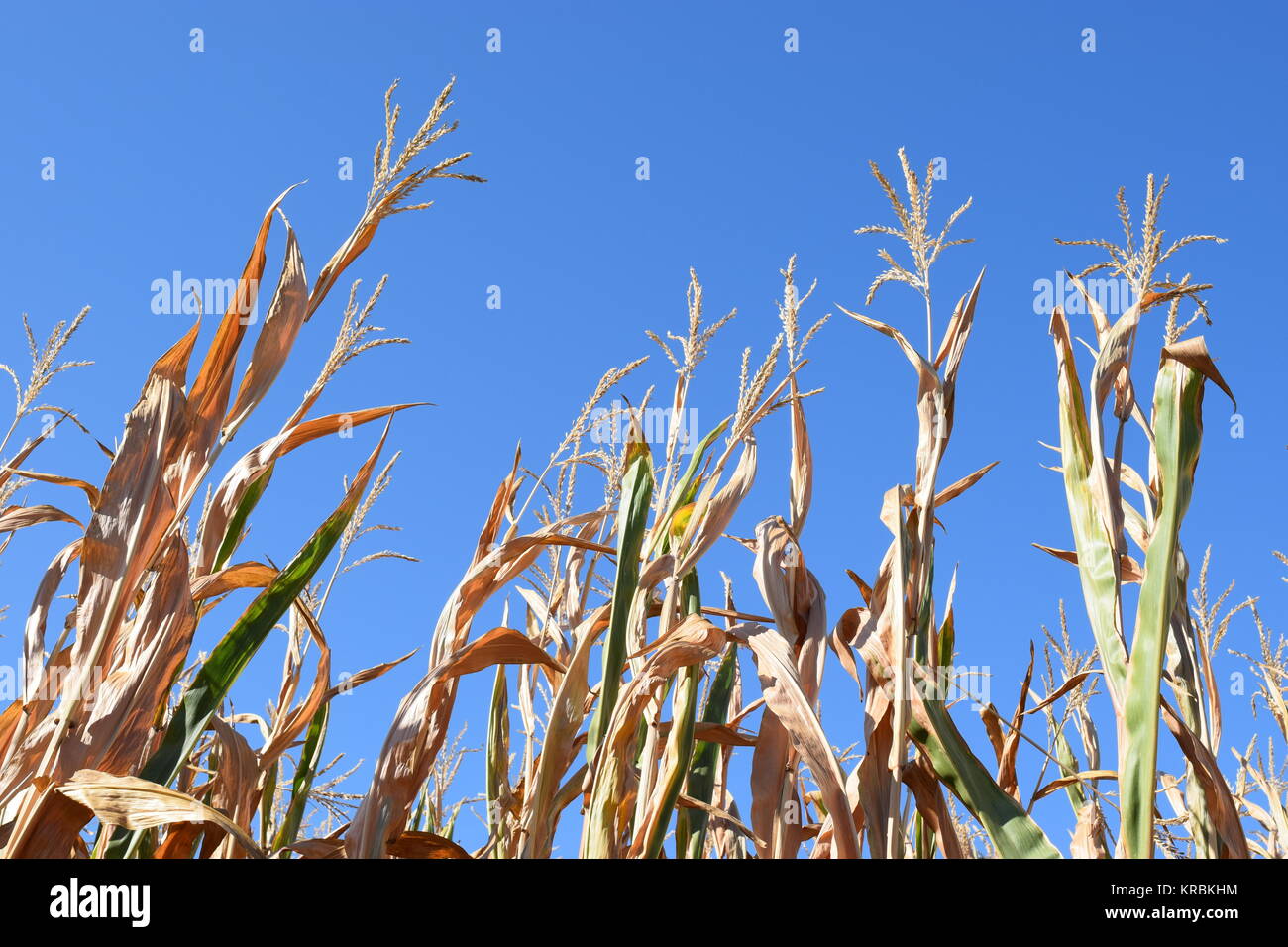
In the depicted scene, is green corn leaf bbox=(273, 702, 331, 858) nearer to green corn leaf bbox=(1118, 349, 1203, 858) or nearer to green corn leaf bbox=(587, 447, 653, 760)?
green corn leaf bbox=(587, 447, 653, 760)

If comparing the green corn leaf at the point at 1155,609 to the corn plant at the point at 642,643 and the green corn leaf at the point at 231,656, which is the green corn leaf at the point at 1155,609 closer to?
the corn plant at the point at 642,643

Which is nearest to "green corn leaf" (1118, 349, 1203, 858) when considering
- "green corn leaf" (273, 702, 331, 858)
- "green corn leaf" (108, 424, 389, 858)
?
"green corn leaf" (108, 424, 389, 858)

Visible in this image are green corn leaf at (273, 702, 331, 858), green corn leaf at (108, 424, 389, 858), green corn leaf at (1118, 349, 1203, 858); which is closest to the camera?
green corn leaf at (1118, 349, 1203, 858)

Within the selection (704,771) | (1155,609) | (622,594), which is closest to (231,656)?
(622,594)

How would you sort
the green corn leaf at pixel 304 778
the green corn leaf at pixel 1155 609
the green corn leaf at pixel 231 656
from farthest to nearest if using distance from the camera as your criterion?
the green corn leaf at pixel 304 778 < the green corn leaf at pixel 231 656 < the green corn leaf at pixel 1155 609

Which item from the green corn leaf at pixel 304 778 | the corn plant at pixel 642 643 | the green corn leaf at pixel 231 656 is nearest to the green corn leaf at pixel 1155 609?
the corn plant at pixel 642 643

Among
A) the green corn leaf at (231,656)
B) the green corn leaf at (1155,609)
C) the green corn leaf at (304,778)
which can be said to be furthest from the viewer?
the green corn leaf at (304,778)

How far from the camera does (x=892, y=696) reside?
1.44 metres

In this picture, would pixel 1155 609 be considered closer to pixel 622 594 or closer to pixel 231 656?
pixel 622 594

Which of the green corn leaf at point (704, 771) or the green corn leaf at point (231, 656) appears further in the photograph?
the green corn leaf at point (704, 771)

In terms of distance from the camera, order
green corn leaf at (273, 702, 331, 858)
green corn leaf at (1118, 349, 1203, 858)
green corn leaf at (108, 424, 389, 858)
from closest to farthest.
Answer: green corn leaf at (1118, 349, 1203, 858) → green corn leaf at (108, 424, 389, 858) → green corn leaf at (273, 702, 331, 858)

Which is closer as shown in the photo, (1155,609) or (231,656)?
(1155,609)
